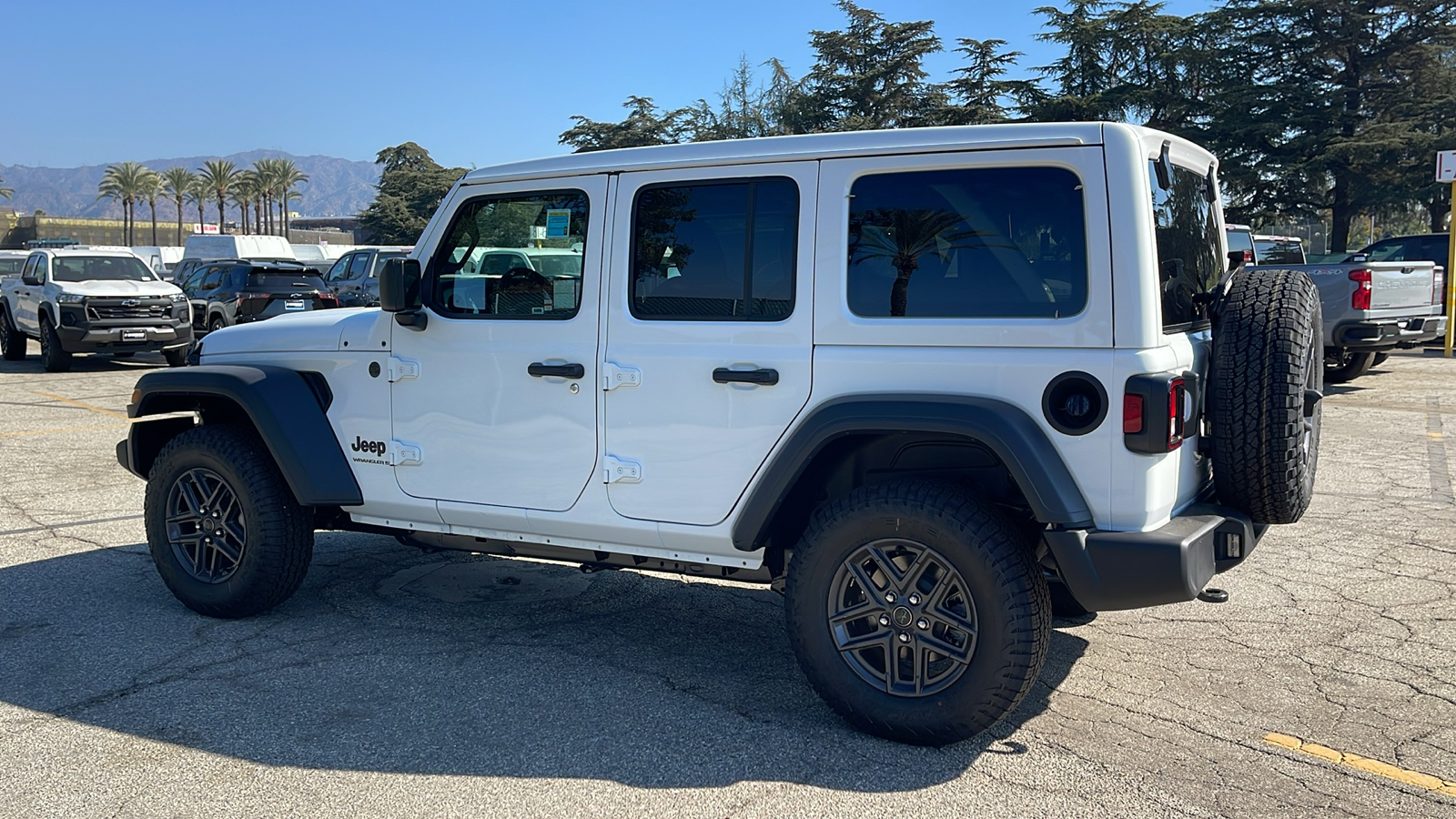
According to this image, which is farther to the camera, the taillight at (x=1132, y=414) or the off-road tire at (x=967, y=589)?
the off-road tire at (x=967, y=589)

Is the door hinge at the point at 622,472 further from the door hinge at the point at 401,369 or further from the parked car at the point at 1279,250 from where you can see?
the parked car at the point at 1279,250

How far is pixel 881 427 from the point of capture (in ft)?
12.1

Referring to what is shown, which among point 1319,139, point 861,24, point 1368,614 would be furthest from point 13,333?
point 1319,139

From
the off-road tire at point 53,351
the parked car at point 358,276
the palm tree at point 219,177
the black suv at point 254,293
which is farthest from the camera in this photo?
Result: the palm tree at point 219,177

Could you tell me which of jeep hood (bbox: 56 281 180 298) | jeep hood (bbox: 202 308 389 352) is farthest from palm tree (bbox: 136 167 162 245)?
jeep hood (bbox: 202 308 389 352)

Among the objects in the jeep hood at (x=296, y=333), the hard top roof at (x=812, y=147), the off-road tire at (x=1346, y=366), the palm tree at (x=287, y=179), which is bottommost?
the off-road tire at (x=1346, y=366)

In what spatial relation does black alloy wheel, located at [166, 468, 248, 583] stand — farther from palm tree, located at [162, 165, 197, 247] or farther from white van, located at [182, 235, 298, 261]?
palm tree, located at [162, 165, 197, 247]

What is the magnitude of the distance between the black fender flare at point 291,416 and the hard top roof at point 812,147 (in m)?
1.21

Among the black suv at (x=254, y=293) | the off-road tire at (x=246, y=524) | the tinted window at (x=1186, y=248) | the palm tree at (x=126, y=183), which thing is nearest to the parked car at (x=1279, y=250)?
the tinted window at (x=1186, y=248)

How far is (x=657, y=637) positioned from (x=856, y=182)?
2.19 meters

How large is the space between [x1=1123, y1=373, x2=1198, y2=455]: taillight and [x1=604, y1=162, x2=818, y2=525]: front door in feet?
3.44

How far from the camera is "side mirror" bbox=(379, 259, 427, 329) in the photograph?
4586mm

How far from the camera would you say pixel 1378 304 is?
1255 cm

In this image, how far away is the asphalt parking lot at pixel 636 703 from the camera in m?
3.47
